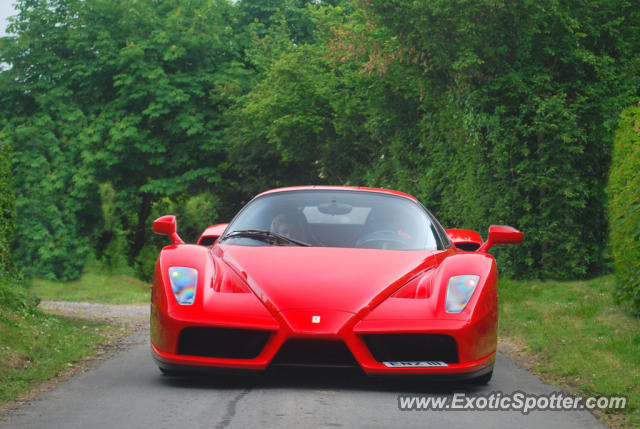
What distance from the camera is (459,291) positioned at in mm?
6270

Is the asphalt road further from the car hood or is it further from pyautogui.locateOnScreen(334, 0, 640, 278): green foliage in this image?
pyautogui.locateOnScreen(334, 0, 640, 278): green foliage

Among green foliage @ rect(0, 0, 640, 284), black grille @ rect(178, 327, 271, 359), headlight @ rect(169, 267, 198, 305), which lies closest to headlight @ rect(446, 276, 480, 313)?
black grille @ rect(178, 327, 271, 359)

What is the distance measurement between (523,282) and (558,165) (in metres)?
2.00

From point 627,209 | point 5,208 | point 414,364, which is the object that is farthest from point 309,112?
point 414,364

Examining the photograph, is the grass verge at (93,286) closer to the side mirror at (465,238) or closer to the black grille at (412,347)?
the side mirror at (465,238)

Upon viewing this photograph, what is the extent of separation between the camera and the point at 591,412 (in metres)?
5.77

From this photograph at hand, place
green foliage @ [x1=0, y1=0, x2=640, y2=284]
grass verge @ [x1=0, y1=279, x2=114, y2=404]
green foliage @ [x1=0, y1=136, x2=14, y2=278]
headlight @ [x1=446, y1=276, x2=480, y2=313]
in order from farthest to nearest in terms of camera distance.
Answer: green foliage @ [x1=0, y1=0, x2=640, y2=284] → green foliage @ [x1=0, y1=136, x2=14, y2=278] → grass verge @ [x1=0, y1=279, x2=114, y2=404] → headlight @ [x1=446, y1=276, x2=480, y2=313]

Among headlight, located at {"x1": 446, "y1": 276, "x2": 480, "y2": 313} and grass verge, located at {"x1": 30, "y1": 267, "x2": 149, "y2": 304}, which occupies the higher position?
headlight, located at {"x1": 446, "y1": 276, "x2": 480, "y2": 313}

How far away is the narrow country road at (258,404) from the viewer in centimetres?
516

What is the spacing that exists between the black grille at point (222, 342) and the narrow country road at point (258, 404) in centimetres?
23

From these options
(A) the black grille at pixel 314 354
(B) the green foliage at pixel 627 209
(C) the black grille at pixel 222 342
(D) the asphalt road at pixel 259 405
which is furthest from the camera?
(B) the green foliage at pixel 627 209

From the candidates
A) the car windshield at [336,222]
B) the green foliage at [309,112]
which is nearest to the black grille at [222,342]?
the car windshield at [336,222]

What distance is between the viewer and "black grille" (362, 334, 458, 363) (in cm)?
590

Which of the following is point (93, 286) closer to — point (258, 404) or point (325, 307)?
point (325, 307)
